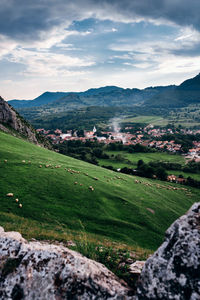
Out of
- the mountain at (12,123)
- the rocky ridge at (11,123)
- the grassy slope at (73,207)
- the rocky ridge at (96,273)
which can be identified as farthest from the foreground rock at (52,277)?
the rocky ridge at (11,123)

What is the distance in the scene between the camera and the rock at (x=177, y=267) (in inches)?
182

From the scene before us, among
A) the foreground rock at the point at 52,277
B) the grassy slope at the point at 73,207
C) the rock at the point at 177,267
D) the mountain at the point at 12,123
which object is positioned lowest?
the grassy slope at the point at 73,207

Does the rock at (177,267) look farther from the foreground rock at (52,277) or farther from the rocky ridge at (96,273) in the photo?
the foreground rock at (52,277)

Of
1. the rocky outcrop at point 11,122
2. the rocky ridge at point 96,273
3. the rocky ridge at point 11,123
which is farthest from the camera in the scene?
the rocky outcrop at point 11,122

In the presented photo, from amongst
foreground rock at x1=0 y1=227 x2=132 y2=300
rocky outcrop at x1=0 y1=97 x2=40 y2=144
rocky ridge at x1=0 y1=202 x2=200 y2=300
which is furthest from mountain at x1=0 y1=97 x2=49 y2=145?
rocky ridge at x1=0 y1=202 x2=200 y2=300

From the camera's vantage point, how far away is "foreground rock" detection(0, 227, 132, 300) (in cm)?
538

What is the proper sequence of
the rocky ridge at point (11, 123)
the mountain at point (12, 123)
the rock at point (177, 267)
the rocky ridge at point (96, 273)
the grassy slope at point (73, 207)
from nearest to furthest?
the rock at point (177, 267)
the rocky ridge at point (96, 273)
the grassy slope at point (73, 207)
the mountain at point (12, 123)
the rocky ridge at point (11, 123)

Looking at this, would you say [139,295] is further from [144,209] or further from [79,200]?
[144,209]

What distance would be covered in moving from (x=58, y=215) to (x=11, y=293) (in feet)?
40.6

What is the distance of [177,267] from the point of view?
487 cm

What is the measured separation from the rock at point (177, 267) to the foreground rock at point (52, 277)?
96cm

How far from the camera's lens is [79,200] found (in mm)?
22594

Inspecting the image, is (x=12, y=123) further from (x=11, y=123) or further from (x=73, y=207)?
(x=73, y=207)

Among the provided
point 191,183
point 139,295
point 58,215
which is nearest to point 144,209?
point 58,215
